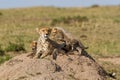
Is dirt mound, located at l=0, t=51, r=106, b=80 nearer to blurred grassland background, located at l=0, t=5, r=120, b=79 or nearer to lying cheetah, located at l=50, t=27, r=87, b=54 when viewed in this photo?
lying cheetah, located at l=50, t=27, r=87, b=54

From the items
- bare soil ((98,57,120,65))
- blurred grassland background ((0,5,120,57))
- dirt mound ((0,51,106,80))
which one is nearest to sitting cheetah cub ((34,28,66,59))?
dirt mound ((0,51,106,80))

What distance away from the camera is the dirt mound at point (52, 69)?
10.1 metres

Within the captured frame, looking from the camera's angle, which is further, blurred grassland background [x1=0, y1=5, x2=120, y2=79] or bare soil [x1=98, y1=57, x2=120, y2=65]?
blurred grassland background [x1=0, y1=5, x2=120, y2=79]

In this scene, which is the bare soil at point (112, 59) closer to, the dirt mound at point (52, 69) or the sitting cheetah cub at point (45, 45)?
the dirt mound at point (52, 69)

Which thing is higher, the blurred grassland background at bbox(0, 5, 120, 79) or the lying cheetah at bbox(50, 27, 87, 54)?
the lying cheetah at bbox(50, 27, 87, 54)

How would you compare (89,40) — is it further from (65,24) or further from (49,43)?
(49,43)

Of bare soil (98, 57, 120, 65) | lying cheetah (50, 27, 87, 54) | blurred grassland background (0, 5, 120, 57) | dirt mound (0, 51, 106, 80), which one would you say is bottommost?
blurred grassland background (0, 5, 120, 57)

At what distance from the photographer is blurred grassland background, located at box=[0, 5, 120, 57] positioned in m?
19.6

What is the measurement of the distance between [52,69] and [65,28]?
14108 mm

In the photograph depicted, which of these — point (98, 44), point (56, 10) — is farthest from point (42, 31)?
point (56, 10)

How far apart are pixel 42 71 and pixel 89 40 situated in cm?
1107

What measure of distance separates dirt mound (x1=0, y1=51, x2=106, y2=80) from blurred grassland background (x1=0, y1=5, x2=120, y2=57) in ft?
20.2

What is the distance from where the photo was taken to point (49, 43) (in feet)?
36.1

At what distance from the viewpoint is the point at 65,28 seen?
80.0ft
